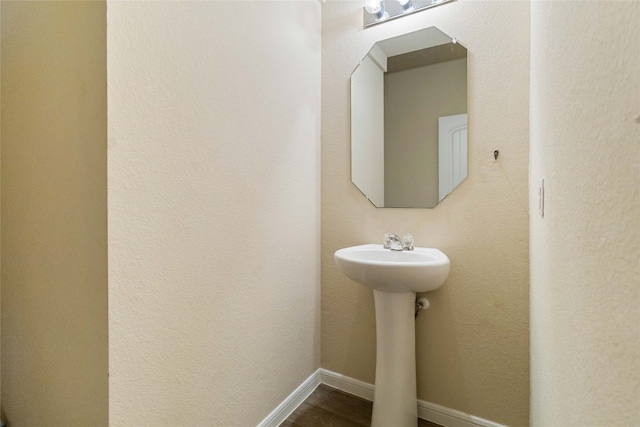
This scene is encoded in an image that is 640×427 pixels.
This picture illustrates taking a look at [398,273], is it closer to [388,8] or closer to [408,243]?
[408,243]

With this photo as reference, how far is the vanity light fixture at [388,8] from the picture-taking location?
1.47 m

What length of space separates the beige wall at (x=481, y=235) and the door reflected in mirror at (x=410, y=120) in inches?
1.9

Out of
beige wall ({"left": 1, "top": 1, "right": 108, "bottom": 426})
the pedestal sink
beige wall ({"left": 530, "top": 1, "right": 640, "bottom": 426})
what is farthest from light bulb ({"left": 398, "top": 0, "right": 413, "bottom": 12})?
beige wall ({"left": 1, "top": 1, "right": 108, "bottom": 426})

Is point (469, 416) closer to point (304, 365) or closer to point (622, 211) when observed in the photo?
point (304, 365)

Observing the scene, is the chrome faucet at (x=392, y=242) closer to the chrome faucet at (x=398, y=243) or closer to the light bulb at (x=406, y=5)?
the chrome faucet at (x=398, y=243)

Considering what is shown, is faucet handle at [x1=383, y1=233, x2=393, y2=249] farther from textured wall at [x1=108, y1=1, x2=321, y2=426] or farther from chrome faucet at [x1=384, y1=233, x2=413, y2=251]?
textured wall at [x1=108, y1=1, x2=321, y2=426]

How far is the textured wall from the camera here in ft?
2.64

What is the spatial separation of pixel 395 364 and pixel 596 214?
45.7 inches

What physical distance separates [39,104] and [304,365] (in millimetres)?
1581

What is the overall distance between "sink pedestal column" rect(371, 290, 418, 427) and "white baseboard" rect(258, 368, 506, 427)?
0.52ft

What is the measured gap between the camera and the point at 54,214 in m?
0.87

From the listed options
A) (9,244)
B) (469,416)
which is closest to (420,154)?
(469,416)

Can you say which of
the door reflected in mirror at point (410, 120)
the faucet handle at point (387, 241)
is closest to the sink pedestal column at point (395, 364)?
the faucet handle at point (387, 241)

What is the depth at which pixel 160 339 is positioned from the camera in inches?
35.2
